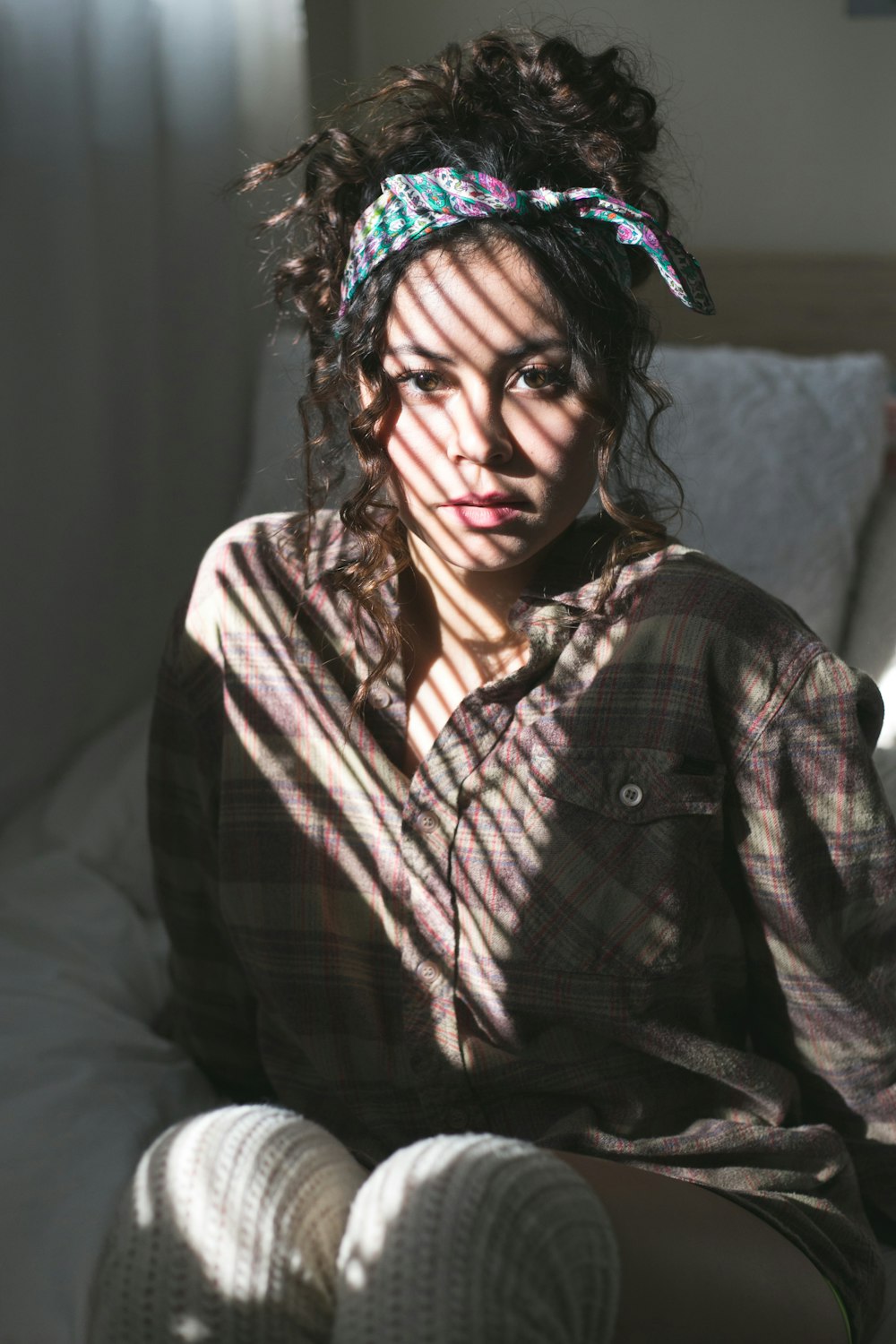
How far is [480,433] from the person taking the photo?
92 centimetres

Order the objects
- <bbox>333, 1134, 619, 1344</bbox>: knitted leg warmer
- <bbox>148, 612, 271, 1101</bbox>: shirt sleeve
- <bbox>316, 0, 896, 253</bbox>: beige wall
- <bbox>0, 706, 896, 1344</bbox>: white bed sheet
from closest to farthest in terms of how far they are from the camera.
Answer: <bbox>333, 1134, 619, 1344</bbox>: knitted leg warmer < <bbox>0, 706, 896, 1344</bbox>: white bed sheet < <bbox>148, 612, 271, 1101</bbox>: shirt sleeve < <bbox>316, 0, 896, 253</bbox>: beige wall

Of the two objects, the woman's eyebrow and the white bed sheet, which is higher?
the woman's eyebrow

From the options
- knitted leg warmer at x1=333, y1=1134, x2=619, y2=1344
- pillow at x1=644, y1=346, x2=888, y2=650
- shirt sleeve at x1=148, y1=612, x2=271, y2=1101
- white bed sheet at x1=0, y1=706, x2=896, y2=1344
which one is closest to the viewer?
knitted leg warmer at x1=333, y1=1134, x2=619, y2=1344

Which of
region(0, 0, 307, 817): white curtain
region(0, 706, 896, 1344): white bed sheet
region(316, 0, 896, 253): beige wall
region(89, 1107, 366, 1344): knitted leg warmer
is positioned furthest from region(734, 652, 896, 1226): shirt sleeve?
region(316, 0, 896, 253): beige wall

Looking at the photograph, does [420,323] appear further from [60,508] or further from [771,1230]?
[60,508]

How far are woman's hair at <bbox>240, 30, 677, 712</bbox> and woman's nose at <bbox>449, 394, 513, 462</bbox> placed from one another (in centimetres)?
7

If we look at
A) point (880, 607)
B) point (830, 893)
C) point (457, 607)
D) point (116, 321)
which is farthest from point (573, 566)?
point (116, 321)

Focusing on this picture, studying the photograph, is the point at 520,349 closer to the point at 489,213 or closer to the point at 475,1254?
the point at 489,213

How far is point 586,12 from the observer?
186 centimetres

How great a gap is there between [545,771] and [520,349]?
1.07 feet

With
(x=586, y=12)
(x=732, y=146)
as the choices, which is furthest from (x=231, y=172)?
(x=732, y=146)

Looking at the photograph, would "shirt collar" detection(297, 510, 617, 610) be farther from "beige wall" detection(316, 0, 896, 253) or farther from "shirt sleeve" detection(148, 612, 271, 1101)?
"beige wall" detection(316, 0, 896, 253)

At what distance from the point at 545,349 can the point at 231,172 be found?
4.17 ft

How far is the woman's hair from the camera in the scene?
95 centimetres
